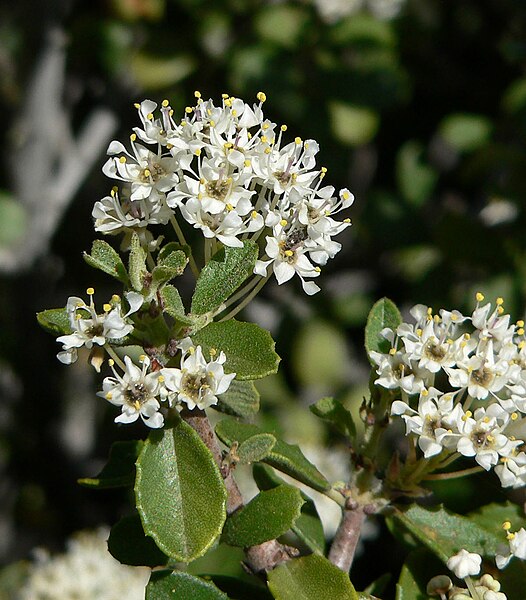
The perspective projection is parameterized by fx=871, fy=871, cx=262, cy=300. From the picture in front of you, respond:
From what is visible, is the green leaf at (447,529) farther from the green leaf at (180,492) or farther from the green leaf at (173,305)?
the green leaf at (173,305)

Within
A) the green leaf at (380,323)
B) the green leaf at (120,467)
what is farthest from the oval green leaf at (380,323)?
the green leaf at (120,467)

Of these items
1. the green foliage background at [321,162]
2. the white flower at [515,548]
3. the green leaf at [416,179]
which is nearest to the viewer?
the white flower at [515,548]

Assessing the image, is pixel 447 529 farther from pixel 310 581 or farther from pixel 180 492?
pixel 180 492

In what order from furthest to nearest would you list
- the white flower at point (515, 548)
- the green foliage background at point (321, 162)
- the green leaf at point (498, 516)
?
1. the green foliage background at point (321, 162)
2. the green leaf at point (498, 516)
3. the white flower at point (515, 548)

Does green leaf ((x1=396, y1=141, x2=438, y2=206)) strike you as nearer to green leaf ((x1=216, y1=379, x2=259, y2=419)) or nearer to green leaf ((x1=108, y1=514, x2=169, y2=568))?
green leaf ((x1=216, y1=379, x2=259, y2=419))

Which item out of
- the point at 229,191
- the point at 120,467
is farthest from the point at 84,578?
the point at 229,191

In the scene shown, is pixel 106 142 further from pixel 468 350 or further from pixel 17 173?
pixel 468 350
